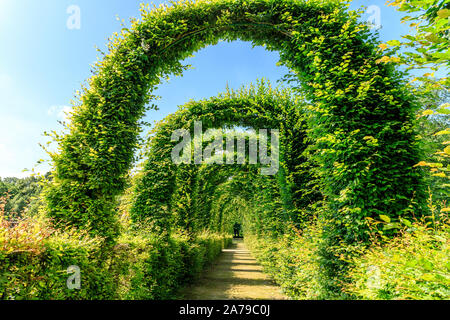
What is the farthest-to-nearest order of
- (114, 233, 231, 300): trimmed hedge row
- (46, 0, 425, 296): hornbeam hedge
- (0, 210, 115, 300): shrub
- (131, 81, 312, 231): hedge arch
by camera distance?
(131, 81, 312, 231): hedge arch < (114, 233, 231, 300): trimmed hedge row < (46, 0, 425, 296): hornbeam hedge < (0, 210, 115, 300): shrub

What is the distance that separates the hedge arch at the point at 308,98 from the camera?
3566 millimetres

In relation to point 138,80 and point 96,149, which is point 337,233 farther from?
point 138,80

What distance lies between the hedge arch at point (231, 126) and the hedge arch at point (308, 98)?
6.55 feet

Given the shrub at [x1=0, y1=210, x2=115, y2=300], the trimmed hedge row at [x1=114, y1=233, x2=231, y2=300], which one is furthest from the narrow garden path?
the shrub at [x1=0, y1=210, x2=115, y2=300]

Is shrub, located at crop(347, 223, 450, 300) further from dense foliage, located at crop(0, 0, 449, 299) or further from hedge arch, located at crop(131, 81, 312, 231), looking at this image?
hedge arch, located at crop(131, 81, 312, 231)

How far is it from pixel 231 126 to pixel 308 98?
483 centimetres

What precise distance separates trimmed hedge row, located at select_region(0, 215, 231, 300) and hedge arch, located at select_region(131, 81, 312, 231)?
5.67ft

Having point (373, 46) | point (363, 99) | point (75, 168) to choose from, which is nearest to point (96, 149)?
point (75, 168)

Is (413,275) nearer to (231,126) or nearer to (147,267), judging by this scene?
(147,267)

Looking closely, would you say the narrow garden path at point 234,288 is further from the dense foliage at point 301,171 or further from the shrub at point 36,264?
the shrub at point 36,264

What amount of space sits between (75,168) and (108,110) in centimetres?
124

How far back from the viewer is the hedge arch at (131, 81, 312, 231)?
678cm

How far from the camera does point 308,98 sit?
4.60 meters
